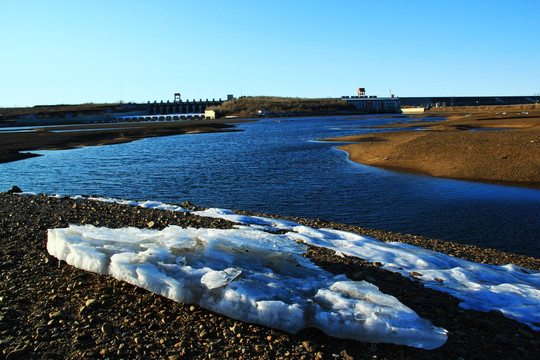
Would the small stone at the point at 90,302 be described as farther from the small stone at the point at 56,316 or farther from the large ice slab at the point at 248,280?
the large ice slab at the point at 248,280

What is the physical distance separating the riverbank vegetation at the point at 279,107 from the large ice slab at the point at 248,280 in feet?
504

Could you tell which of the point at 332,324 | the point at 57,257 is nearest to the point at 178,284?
the point at 332,324

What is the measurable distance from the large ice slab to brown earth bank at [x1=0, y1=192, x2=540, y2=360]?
19 centimetres

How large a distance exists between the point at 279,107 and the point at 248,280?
178 meters

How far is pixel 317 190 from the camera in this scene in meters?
20.7

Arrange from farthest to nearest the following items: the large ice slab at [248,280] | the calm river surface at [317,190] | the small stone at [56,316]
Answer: the calm river surface at [317,190] < the small stone at [56,316] < the large ice slab at [248,280]

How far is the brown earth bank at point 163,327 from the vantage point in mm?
5180

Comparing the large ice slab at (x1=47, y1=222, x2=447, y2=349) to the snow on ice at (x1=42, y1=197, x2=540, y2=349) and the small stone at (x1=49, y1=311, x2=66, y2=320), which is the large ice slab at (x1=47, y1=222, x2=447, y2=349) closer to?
the snow on ice at (x1=42, y1=197, x2=540, y2=349)

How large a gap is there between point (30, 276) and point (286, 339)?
4.78 meters

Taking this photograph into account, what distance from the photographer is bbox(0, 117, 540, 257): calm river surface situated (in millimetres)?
14359

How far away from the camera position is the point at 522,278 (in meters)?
8.76

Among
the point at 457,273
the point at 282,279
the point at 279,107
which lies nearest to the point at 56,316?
the point at 282,279

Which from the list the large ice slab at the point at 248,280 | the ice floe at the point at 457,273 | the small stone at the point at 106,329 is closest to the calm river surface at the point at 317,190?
the ice floe at the point at 457,273

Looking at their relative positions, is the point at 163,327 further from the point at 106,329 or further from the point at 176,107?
the point at 176,107
